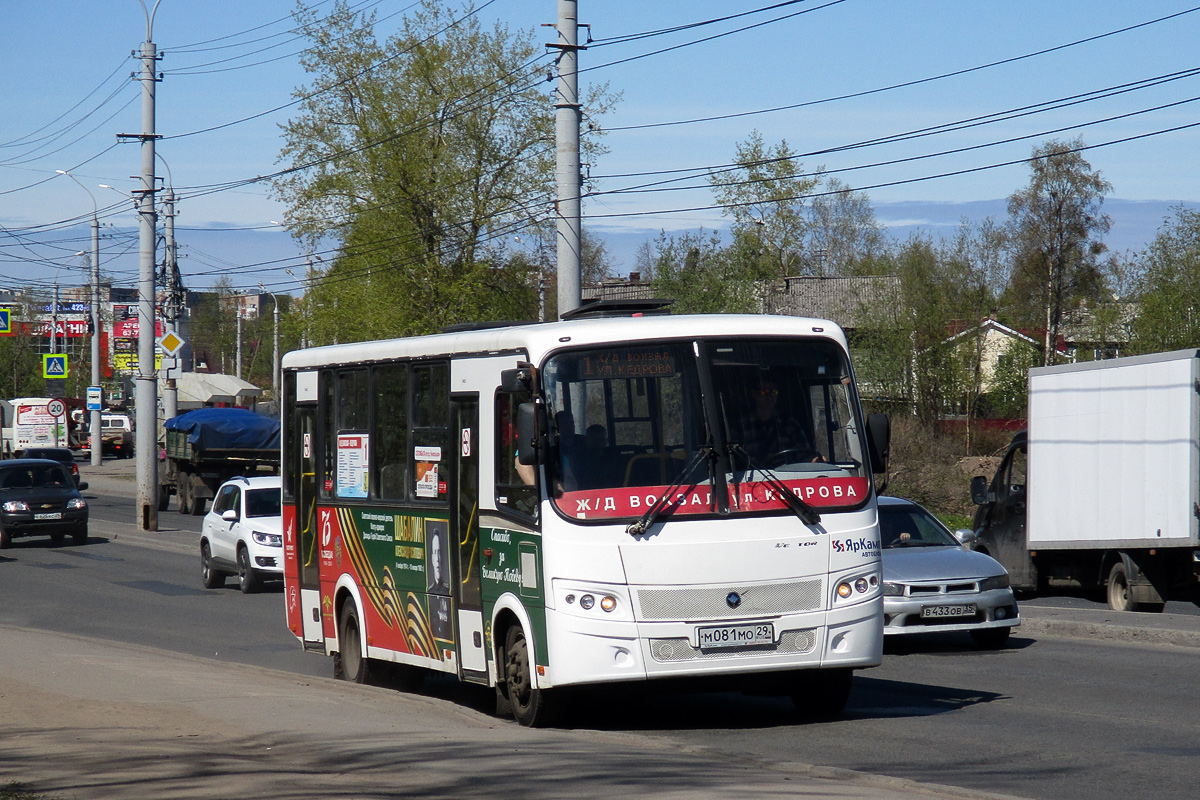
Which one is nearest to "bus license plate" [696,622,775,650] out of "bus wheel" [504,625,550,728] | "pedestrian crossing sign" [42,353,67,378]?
"bus wheel" [504,625,550,728]

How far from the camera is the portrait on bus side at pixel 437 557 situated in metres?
11.2

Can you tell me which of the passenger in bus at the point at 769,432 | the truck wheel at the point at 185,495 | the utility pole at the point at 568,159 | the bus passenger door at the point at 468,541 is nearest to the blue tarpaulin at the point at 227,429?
the truck wheel at the point at 185,495

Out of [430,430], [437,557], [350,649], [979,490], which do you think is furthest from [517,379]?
[979,490]

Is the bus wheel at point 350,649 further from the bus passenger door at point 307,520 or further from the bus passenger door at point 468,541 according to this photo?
the bus passenger door at point 468,541

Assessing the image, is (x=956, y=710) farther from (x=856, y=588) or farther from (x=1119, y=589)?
(x=1119, y=589)

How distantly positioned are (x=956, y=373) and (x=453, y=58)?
799 inches

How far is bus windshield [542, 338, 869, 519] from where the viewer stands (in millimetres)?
9633

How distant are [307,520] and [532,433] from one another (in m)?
5.00

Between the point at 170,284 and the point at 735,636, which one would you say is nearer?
the point at 735,636

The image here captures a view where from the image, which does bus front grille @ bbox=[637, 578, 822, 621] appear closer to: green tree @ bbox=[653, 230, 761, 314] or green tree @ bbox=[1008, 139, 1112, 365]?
green tree @ bbox=[653, 230, 761, 314]

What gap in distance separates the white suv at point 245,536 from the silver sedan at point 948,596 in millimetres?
11052

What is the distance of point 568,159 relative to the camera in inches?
741

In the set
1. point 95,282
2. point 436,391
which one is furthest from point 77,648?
point 95,282

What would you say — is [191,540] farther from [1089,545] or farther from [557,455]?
[557,455]
